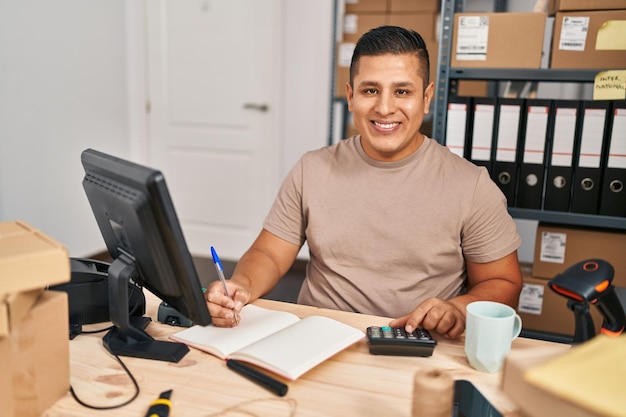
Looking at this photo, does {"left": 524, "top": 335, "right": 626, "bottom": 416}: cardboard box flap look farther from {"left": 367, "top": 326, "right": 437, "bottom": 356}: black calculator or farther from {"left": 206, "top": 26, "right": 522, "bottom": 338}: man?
{"left": 206, "top": 26, "right": 522, "bottom": 338}: man

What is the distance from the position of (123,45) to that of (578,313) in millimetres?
3410

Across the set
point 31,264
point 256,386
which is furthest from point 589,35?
point 31,264

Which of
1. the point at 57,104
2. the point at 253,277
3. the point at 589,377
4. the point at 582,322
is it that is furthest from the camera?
the point at 57,104

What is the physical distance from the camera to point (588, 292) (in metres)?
0.81

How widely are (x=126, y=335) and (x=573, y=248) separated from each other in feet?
5.07

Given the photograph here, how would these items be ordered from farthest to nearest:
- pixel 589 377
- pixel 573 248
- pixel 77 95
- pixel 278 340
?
pixel 77 95 → pixel 573 248 → pixel 278 340 → pixel 589 377

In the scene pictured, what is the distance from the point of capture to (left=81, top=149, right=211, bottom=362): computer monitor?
2.72 feet

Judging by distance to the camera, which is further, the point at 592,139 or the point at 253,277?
the point at 592,139

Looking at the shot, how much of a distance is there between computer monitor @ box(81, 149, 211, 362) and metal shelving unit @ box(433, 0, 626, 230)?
4.11 ft

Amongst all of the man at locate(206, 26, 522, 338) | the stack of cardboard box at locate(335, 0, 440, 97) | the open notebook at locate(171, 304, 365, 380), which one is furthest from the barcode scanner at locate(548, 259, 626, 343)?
the stack of cardboard box at locate(335, 0, 440, 97)

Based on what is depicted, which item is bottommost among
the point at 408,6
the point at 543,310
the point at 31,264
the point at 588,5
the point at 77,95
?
the point at 543,310

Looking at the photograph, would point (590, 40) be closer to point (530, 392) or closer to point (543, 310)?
point (543, 310)

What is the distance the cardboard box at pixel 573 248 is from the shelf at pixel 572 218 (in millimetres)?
32

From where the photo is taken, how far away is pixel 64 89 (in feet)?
10.5
